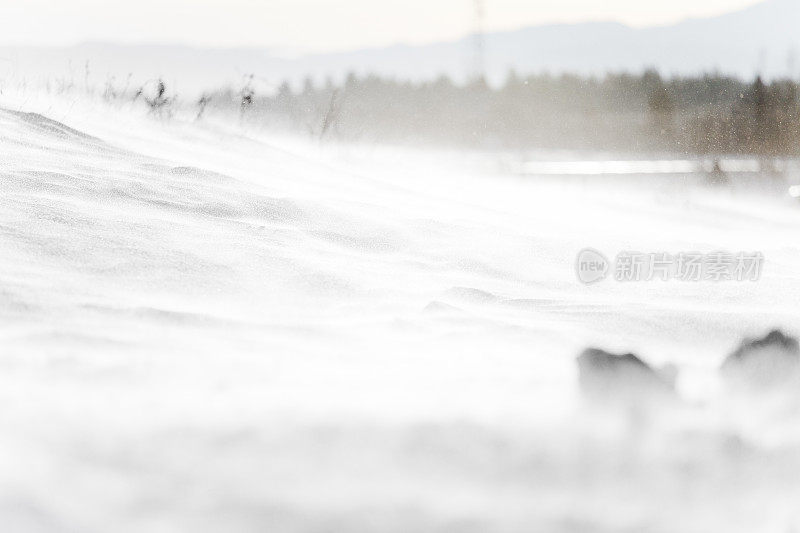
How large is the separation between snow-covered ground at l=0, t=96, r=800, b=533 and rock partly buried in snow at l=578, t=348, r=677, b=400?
1.7 inches

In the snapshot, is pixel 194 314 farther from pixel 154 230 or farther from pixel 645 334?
pixel 645 334

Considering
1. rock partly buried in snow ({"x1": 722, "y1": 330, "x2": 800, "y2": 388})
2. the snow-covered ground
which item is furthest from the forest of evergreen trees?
rock partly buried in snow ({"x1": 722, "y1": 330, "x2": 800, "y2": 388})

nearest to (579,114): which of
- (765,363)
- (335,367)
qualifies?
(765,363)

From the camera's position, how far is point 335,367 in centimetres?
170

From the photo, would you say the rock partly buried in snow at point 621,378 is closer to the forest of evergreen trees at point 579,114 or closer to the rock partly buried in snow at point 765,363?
the rock partly buried in snow at point 765,363

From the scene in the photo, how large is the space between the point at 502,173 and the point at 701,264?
2202mm

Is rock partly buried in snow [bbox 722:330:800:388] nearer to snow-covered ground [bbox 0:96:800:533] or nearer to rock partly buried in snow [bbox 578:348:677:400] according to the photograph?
snow-covered ground [bbox 0:96:800:533]

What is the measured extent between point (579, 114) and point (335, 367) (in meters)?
6.56

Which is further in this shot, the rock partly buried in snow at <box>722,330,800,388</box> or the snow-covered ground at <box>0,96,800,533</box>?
the rock partly buried in snow at <box>722,330,800,388</box>

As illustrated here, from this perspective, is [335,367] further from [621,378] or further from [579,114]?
[579,114]

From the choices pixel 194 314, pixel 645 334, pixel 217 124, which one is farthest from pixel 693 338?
pixel 217 124

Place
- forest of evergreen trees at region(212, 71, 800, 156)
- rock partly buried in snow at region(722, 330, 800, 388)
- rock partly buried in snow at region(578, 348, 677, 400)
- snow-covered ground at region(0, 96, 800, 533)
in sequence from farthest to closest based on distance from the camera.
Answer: forest of evergreen trees at region(212, 71, 800, 156) < rock partly buried in snow at region(722, 330, 800, 388) < rock partly buried in snow at region(578, 348, 677, 400) < snow-covered ground at region(0, 96, 800, 533)

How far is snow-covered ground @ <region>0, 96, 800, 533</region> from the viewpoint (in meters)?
1.39

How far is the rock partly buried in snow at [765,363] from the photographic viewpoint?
1.86 metres
